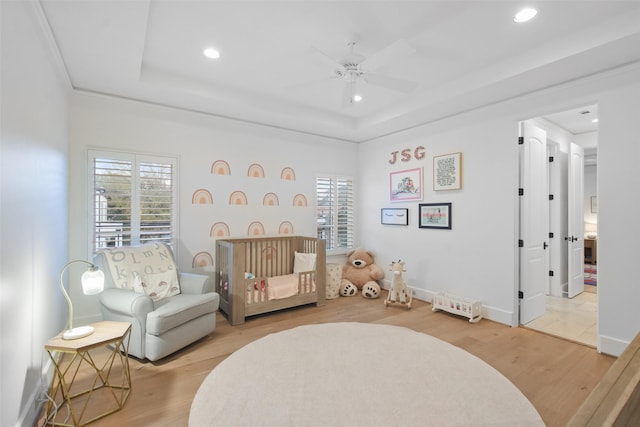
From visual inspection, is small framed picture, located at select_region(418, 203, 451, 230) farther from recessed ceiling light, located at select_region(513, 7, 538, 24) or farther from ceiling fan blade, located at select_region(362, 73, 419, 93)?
recessed ceiling light, located at select_region(513, 7, 538, 24)

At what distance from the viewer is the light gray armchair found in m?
2.55

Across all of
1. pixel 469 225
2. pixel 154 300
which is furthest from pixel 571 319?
pixel 154 300

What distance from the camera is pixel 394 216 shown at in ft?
15.9

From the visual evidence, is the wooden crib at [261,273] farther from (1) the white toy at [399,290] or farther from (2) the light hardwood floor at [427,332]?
(1) the white toy at [399,290]

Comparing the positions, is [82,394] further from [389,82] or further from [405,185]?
[405,185]

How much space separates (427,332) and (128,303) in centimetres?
292

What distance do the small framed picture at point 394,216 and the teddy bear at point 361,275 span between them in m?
0.66

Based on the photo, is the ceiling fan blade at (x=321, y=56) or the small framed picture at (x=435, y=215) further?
the small framed picture at (x=435, y=215)

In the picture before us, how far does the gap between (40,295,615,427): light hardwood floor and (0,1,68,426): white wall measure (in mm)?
579

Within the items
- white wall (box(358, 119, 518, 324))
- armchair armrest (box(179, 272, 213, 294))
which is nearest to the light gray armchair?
armchair armrest (box(179, 272, 213, 294))

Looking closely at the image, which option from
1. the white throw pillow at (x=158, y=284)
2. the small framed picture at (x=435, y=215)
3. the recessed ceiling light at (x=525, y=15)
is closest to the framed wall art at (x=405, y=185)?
the small framed picture at (x=435, y=215)

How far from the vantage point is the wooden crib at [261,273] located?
138 inches

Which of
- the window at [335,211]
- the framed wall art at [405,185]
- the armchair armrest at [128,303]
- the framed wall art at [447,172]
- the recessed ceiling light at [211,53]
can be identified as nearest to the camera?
the armchair armrest at [128,303]

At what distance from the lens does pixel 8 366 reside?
59.8 inches
